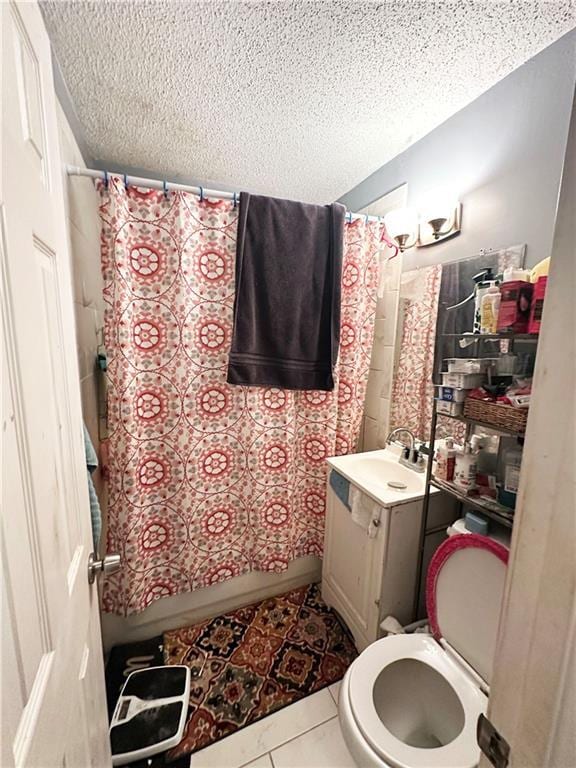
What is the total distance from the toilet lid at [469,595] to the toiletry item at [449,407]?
15.7 inches

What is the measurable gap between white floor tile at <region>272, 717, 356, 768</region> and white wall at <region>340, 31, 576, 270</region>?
6.10 feet

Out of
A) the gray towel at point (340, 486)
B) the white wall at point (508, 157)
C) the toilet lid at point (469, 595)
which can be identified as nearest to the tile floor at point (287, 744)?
the toilet lid at point (469, 595)

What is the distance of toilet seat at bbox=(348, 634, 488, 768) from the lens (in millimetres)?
774

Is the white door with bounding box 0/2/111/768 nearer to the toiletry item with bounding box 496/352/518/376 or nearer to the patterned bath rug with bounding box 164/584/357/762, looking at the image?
the patterned bath rug with bounding box 164/584/357/762

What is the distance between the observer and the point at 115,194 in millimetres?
1180

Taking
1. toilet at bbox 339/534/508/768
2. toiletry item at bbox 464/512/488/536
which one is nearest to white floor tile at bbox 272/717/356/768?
toilet at bbox 339/534/508/768

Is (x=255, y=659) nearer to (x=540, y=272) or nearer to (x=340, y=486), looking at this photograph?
(x=340, y=486)

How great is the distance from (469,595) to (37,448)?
4.18 feet

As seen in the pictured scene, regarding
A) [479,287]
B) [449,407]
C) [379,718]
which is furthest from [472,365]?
[379,718]

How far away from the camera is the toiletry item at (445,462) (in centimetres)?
113

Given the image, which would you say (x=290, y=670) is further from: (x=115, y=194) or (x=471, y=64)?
(x=471, y=64)

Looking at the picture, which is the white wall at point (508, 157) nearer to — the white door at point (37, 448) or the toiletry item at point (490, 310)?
the toiletry item at point (490, 310)

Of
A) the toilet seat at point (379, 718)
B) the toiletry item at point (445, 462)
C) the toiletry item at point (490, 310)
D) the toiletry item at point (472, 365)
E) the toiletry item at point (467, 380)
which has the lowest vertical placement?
the toilet seat at point (379, 718)

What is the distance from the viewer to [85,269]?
1.24 meters
